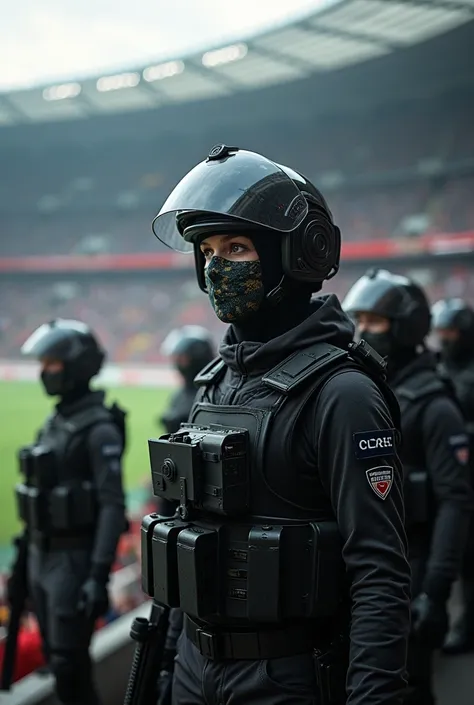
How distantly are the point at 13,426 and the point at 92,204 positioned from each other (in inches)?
720

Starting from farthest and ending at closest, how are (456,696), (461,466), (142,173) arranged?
(142,173) < (456,696) < (461,466)

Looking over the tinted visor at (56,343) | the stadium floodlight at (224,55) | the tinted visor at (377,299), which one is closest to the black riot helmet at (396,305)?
the tinted visor at (377,299)

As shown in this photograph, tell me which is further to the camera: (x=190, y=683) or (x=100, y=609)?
(x=100, y=609)

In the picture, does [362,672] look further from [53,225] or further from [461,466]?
[53,225]

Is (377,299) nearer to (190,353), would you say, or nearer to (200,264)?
(200,264)

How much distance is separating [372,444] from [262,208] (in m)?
0.62

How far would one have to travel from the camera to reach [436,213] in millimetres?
25766

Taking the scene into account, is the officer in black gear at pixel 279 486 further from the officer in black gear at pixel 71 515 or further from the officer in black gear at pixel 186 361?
the officer in black gear at pixel 186 361

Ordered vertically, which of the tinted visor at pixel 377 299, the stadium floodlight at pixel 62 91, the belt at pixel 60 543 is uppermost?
the stadium floodlight at pixel 62 91

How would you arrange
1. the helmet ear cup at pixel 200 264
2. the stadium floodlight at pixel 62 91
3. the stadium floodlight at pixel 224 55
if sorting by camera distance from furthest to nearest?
1. the stadium floodlight at pixel 62 91
2. the stadium floodlight at pixel 224 55
3. the helmet ear cup at pixel 200 264

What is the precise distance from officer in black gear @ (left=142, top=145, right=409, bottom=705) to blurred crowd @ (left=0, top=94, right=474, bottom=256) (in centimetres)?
2447

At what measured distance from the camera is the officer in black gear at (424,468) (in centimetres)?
300

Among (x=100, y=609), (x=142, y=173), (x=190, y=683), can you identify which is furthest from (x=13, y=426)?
(x=142, y=173)

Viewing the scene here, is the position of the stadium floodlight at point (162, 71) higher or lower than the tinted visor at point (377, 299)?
higher
